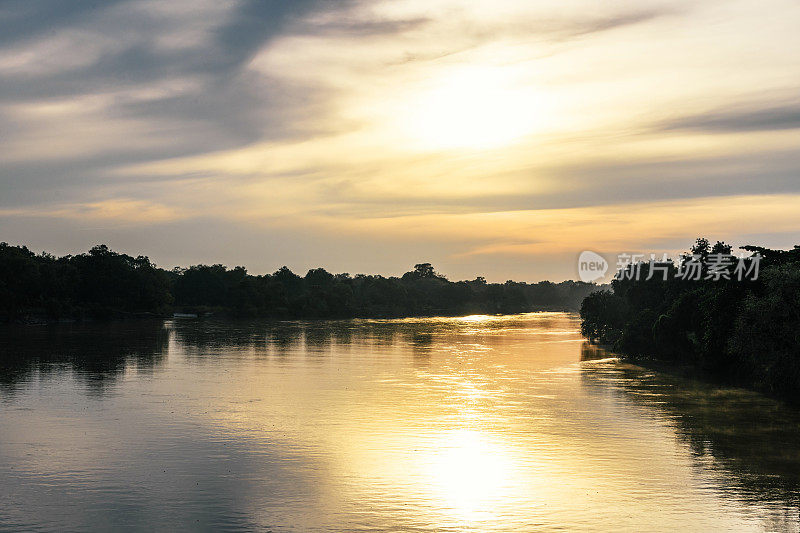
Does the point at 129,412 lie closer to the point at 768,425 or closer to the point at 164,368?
the point at 164,368

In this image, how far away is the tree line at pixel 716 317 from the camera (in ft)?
173


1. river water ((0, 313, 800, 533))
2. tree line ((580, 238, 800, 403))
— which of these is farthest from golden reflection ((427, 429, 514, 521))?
tree line ((580, 238, 800, 403))

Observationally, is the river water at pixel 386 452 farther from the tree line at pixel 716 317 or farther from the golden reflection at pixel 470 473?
the tree line at pixel 716 317

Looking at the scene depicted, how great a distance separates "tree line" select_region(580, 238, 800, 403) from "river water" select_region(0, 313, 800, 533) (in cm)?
363

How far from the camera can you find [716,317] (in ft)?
212

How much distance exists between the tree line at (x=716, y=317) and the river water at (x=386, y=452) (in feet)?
11.9

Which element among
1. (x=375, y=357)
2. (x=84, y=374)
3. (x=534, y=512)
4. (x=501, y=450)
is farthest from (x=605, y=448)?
(x=375, y=357)

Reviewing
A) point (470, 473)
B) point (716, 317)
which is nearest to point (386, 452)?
point (470, 473)

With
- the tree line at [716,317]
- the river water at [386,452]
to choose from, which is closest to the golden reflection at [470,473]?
the river water at [386,452]

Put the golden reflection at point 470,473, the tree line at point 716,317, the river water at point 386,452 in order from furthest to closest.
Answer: the tree line at point 716,317, the golden reflection at point 470,473, the river water at point 386,452

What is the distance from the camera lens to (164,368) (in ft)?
234

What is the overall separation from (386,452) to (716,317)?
133ft

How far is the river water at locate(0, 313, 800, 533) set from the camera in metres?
25.1

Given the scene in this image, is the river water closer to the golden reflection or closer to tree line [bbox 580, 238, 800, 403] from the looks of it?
the golden reflection
